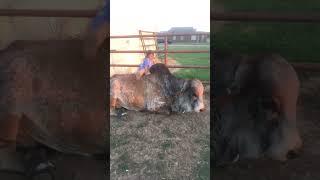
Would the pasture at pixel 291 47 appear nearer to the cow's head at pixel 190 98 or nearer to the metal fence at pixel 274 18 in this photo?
the metal fence at pixel 274 18

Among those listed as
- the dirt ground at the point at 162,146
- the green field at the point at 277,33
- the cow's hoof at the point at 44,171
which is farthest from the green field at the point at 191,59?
the cow's hoof at the point at 44,171

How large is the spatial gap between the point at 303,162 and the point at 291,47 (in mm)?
389

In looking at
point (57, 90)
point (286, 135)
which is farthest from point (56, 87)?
point (286, 135)

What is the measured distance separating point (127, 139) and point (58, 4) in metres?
1.43

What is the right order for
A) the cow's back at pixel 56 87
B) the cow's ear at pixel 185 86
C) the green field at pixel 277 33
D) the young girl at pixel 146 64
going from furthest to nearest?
1. the cow's ear at pixel 185 86
2. the young girl at pixel 146 64
3. the cow's back at pixel 56 87
4. the green field at pixel 277 33

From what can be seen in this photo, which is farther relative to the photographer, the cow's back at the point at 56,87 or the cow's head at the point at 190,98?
the cow's head at the point at 190,98

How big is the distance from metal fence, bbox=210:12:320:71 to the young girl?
Answer: 84 cm

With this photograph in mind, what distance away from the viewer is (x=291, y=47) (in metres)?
1.52

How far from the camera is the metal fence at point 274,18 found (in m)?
1.50

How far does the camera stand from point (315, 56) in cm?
154

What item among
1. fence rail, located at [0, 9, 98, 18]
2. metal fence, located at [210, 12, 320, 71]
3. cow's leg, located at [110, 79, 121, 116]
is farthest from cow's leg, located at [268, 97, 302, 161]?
cow's leg, located at [110, 79, 121, 116]

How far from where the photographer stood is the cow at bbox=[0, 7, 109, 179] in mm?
1599

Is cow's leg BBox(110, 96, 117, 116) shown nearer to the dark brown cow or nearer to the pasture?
the dark brown cow

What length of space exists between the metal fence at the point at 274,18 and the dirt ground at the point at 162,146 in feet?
3.72
